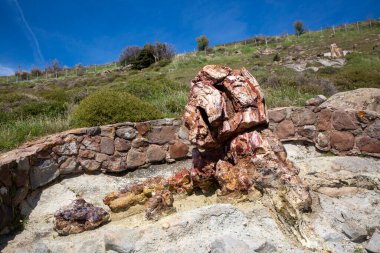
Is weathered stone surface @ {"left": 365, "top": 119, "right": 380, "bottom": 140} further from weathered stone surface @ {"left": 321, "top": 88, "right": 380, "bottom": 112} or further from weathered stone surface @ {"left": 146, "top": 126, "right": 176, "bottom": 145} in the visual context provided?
weathered stone surface @ {"left": 146, "top": 126, "right": 176, "bottom": 145}

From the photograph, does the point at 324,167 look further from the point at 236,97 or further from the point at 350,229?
the point at 236,97

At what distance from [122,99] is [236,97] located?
369 cm

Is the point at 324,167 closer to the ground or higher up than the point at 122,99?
closer to the ground

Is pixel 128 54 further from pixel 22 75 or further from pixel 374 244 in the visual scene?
pixel 374 244

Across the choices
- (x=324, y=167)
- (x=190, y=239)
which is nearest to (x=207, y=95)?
(x=190, y=239)

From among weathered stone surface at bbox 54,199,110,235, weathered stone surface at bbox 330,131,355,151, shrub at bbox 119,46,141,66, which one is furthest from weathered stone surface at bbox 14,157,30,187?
shrub at bbox 119,46,141,66

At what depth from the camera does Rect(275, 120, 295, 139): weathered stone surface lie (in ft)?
22.7

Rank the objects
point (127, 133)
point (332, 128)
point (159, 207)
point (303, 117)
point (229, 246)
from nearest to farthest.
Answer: point (229, 246) → point (159, 207) → point (332, 128) → point (127, 133) → point (303, 117)

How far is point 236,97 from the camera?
4.40 m

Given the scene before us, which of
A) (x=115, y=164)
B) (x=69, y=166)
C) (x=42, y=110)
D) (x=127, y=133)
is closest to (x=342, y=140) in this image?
(x=127, y=133)

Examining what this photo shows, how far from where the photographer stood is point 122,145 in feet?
21.5

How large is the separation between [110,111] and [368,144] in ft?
17.2

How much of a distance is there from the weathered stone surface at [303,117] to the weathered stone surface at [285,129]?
0.12m

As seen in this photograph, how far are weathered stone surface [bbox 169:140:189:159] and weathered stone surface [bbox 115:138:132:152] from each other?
0.94 metres
